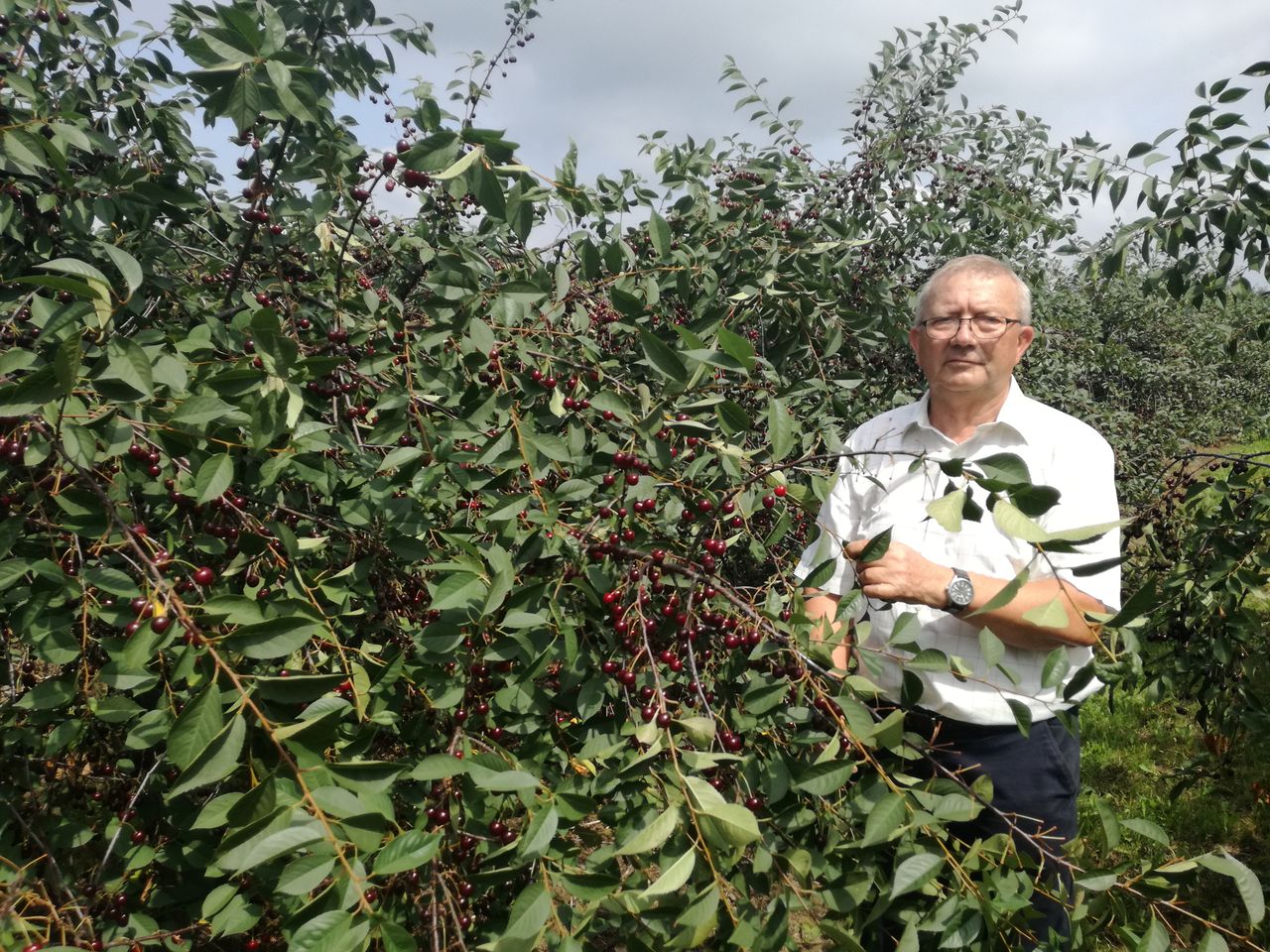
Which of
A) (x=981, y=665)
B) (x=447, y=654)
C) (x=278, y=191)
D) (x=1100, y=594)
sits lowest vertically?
(x=981, y=665)

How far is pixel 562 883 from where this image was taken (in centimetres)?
118

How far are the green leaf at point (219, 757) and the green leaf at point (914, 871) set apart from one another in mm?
871

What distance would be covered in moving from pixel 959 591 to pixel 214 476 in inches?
63.0

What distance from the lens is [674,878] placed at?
3.36ft

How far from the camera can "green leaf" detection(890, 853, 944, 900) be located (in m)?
1.16

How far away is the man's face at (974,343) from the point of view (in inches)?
91.0

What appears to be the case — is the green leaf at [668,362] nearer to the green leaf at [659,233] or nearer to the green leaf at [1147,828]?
the green leaf at [659,233]

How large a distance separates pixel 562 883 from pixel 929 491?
5.04 ft

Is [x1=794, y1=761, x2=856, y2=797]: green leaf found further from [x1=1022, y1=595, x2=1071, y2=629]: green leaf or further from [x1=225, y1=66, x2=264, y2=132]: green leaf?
[x1=225, y1=66, x2=264, y2=132]: green leaf

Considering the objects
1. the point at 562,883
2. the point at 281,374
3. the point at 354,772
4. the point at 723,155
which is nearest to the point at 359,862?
the point at 354,772

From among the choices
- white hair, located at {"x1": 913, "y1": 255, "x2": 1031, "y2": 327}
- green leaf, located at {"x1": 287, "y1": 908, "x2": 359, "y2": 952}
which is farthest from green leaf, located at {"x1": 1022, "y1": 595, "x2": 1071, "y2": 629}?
white hair, located at {"x1": 913, "y1": 255, "x2": 1031, "y2": 327}

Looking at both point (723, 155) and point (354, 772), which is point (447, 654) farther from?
point (723, 155)

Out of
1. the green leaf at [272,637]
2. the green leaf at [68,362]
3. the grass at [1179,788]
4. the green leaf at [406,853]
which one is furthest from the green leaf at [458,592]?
the grass at [1179,788]

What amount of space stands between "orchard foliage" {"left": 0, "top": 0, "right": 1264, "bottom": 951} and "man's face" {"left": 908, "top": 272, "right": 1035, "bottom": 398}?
473 mm
